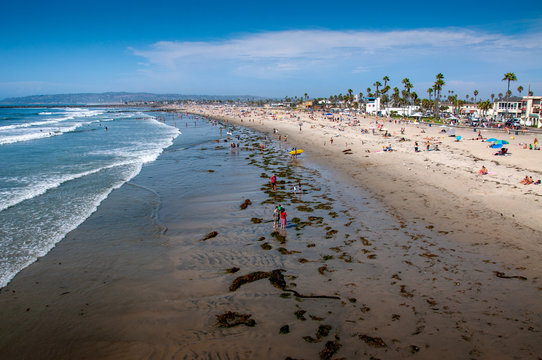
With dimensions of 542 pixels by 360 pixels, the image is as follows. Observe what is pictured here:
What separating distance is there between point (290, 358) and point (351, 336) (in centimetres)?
166

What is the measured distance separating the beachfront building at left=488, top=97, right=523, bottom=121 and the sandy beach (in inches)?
2715

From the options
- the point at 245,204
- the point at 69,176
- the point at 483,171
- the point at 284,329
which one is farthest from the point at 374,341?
the point at 69,176

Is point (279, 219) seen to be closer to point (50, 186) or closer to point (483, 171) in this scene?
point (483, 171)

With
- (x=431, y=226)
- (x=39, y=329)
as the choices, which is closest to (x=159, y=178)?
(x=39, y=329)

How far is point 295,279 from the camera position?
1048 cm

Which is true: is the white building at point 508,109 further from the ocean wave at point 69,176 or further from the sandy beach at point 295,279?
the ocean wave at point 69,176

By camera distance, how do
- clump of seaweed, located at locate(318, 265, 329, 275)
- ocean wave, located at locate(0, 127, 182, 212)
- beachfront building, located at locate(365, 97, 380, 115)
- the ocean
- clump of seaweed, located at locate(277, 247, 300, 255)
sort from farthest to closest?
1. beachfront building, located at locate(365, 97, 380, 115)
2. ocean wave, located at locate(0, 127, 182, 212)
3. the ocean
4. clump of seaweed, located at locate(277, 247, 300, 255)
5. clump of seaweed, located at locate(318, 265, 329, 275)

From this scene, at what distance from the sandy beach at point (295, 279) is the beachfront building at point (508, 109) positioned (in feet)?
226

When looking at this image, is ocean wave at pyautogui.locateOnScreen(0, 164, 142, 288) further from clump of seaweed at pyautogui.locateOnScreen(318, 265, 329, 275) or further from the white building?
the white building

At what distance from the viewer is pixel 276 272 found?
10820mm

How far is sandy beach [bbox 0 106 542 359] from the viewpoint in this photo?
7805 mm

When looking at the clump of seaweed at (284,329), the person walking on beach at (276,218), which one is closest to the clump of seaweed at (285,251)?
the person walking on beach at (276,218)

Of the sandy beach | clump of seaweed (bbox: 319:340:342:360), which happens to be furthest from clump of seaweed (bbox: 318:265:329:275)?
clump of seaweed (bbox: 319:340:342:360)

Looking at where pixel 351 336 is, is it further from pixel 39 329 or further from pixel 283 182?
pixel 283 182
